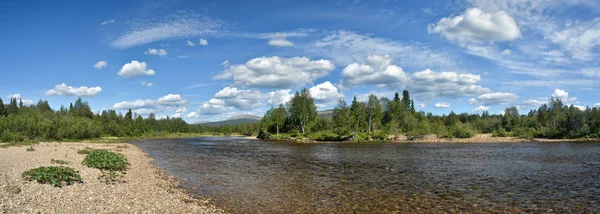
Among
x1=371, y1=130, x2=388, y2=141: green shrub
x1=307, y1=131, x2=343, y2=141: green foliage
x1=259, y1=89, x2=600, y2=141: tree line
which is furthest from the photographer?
x1=307, y1=131, x2=343, y2=141: green foliage

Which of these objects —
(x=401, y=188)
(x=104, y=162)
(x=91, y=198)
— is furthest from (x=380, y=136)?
(x=91, y=198)

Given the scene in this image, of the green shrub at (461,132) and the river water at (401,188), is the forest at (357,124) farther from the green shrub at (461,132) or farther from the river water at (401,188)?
the river water at (401,188)

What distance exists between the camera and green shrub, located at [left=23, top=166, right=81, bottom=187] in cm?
1750

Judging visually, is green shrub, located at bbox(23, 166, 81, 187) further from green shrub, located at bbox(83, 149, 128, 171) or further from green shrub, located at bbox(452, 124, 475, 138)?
green shrub, located at bbox(452, 124, 475, 138)

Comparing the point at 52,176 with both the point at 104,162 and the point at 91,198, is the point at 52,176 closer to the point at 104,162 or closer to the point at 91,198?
the point at 91,198

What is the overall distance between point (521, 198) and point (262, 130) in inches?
5000

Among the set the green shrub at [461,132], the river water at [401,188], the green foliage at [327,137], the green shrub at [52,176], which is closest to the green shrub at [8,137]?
the river water at [401,188]

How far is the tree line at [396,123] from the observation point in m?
95.3

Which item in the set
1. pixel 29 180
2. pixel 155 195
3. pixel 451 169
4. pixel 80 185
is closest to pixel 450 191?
pixel 451 169

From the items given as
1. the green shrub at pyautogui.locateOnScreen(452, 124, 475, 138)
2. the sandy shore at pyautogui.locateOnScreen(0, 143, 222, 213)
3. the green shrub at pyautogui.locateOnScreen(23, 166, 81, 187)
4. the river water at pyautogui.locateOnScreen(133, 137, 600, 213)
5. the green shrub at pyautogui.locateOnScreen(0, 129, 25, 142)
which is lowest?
the river water at pyautogui.locateOnScreen(133, 137, 600, 213)

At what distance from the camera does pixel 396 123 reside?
114 metres

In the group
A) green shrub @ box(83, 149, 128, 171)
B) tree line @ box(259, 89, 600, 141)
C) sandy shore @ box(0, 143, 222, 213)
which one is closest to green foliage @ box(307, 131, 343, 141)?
tree line @ box(259, 89, 600, 141)

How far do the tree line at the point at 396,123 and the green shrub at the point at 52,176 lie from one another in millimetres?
88378

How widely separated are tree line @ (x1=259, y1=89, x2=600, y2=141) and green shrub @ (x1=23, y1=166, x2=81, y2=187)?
88378 mm
